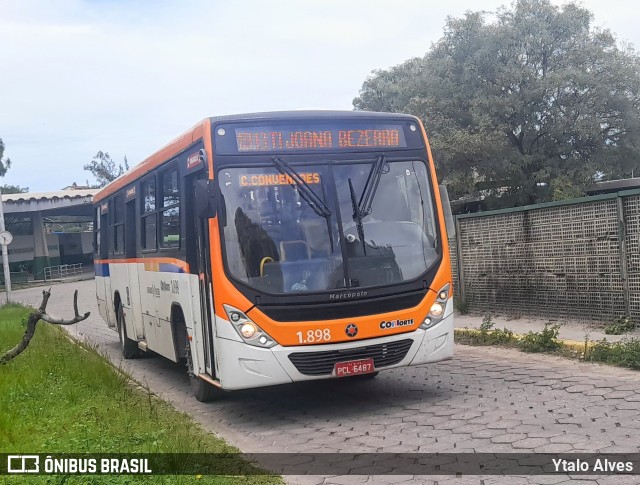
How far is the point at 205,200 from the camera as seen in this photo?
731 cm

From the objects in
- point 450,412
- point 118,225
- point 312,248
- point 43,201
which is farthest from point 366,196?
point 43,201

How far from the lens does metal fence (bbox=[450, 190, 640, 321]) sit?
34.0 ft

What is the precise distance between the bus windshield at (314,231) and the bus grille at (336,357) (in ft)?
2.10

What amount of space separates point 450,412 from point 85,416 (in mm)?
3674

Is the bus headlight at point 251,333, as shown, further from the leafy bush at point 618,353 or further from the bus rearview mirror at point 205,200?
the leafy bush at point 618,353

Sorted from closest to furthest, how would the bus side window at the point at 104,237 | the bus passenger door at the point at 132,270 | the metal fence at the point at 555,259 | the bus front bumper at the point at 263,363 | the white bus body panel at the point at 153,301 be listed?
the bus front bumper at the point at 263,363
the white bus body panel at the point at 153,301
the metal fence at the point at 555,259
the bus passenger door at the point at 132,270
the bus side window at the point at 104,237

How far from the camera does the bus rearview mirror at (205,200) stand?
730 cm

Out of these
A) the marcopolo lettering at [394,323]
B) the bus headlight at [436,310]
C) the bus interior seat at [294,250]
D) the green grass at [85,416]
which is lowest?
the green grass at [85,416]

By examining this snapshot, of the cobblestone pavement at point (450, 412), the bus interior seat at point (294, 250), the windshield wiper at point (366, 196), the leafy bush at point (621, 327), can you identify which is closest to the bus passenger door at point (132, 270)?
the cobblestone pavement at point (450, 412)

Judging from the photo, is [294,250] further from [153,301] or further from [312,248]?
[153,301]

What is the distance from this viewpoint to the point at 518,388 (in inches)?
316

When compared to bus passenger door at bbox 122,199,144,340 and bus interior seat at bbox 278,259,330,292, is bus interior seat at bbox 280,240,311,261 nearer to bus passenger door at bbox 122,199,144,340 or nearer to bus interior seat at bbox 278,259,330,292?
bus interior seat at bbox 278,259,330,292

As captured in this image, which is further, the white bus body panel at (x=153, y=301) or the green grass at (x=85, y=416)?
the white bus body panel at (x=153, y=301)

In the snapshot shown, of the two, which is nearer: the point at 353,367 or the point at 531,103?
the point at 353,367
